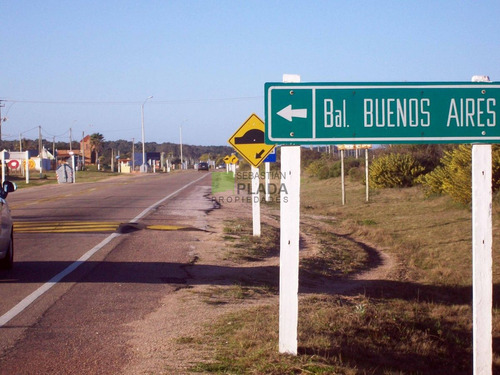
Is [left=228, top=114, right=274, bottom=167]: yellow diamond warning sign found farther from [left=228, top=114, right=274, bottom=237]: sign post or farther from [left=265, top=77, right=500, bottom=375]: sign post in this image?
[left=265, top=77, right=500, bottom=375]: sign post

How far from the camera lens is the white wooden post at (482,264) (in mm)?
5051

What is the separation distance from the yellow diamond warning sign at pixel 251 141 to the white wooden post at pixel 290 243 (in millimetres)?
8197

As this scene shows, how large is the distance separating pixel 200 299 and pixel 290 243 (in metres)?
3.56

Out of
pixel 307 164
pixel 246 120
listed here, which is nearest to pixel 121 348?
pixel 246 120

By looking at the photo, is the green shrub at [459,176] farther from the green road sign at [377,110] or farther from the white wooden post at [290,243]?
the white wooden post at [290,243]

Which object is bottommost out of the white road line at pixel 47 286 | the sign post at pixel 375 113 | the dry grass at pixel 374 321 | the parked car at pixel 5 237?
the dry grass at pixel 374 321

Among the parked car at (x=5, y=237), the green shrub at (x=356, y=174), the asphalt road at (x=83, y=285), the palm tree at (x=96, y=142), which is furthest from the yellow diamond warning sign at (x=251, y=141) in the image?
the palm tree at (x=96, y=142)

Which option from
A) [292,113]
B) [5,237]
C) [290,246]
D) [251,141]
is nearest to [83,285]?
[5,237]

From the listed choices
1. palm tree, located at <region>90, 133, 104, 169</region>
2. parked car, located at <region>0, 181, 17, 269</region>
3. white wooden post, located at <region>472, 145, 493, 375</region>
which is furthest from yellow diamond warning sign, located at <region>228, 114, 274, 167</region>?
palm tree, located at <region>90, 133, 104, 169</region>

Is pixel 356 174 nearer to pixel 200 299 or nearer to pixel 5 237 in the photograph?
pixel 5 237

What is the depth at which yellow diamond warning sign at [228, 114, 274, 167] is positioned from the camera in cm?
1365

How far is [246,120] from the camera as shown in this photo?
13.7 metres

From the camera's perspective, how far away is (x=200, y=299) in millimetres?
8625

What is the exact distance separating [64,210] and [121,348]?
54.5ft
